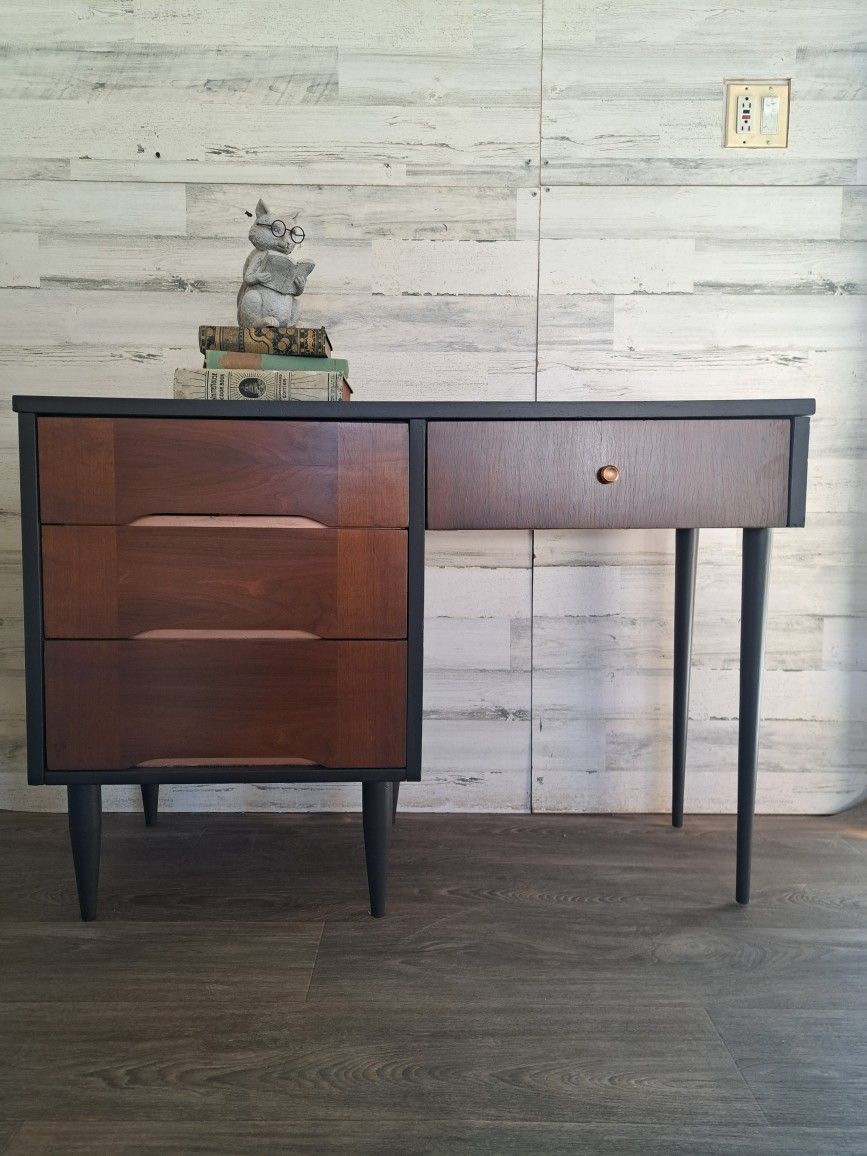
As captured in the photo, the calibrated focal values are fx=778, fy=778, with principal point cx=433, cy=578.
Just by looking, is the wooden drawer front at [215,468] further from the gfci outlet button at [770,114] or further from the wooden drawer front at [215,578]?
the gfci outlet button at [770,114]

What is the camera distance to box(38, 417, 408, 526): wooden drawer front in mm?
1011

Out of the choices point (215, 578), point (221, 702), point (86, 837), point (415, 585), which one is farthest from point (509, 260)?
point (86, 837)

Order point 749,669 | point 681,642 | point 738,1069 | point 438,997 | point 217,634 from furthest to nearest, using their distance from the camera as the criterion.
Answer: point 681,642 → point 749,669 → point 217,634 → point 438,997 → point 738,1069

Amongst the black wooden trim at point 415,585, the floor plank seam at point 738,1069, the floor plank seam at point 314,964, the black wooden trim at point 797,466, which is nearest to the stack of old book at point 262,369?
the black wooden trim at point 415,585

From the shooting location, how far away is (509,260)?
1456 mm

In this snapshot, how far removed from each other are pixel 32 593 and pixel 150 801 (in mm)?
582

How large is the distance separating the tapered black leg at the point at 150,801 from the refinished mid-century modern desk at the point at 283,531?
36 cm

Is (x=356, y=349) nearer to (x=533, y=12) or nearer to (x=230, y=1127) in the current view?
(x=533, y=12)

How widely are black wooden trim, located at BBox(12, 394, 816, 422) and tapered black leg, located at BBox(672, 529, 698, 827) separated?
38cm

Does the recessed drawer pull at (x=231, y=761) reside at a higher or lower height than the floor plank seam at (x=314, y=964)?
higher

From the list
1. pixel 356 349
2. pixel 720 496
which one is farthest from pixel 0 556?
pixel 720 496

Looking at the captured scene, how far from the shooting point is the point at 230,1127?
734mm

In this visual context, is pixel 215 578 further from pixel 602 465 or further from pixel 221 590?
pixel 602 465

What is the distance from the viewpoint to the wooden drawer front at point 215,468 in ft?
3.32
